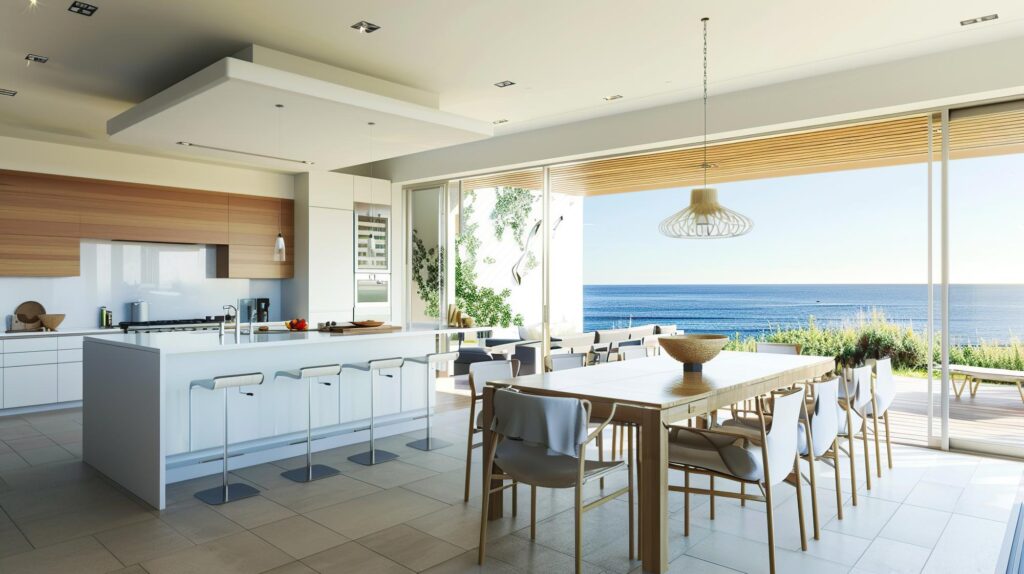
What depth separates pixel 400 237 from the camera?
9078 mm

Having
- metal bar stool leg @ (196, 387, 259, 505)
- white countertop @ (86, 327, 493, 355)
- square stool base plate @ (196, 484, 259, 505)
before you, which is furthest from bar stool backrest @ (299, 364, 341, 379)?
square stool base plate @ (196, 484, 259, 505)

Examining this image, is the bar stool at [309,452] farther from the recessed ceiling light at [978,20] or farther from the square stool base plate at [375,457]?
the recessed ceiling light at [978,20]

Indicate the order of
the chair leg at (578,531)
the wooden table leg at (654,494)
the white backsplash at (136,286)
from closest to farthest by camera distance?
the chair leg at (578,531) < the wooden table leg at (654,494) < the white backsplash at (136,286)

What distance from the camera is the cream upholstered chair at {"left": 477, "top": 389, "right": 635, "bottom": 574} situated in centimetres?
278

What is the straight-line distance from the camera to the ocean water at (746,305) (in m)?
21.2

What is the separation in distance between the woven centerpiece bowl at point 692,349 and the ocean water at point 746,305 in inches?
632

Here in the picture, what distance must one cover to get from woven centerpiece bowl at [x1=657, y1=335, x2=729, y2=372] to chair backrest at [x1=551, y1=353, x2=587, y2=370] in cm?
87

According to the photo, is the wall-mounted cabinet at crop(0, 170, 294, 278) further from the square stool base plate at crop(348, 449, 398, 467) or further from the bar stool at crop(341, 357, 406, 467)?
the square stool base plate at crop(348, 449, 398, 467)

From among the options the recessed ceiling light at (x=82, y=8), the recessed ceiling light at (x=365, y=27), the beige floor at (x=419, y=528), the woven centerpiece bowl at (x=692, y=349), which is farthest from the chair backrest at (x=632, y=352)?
the recessed ceiling light at (x=82, y=8)

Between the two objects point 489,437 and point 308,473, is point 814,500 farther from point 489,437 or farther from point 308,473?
point 308,473

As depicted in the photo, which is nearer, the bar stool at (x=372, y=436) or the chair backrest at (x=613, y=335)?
the bar stool at (x=372, y=436)

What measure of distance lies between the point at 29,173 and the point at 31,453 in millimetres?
3212

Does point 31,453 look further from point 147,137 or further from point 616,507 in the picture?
point 616,507

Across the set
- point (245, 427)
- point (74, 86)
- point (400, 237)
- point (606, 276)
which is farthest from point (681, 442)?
point (606, 276)
